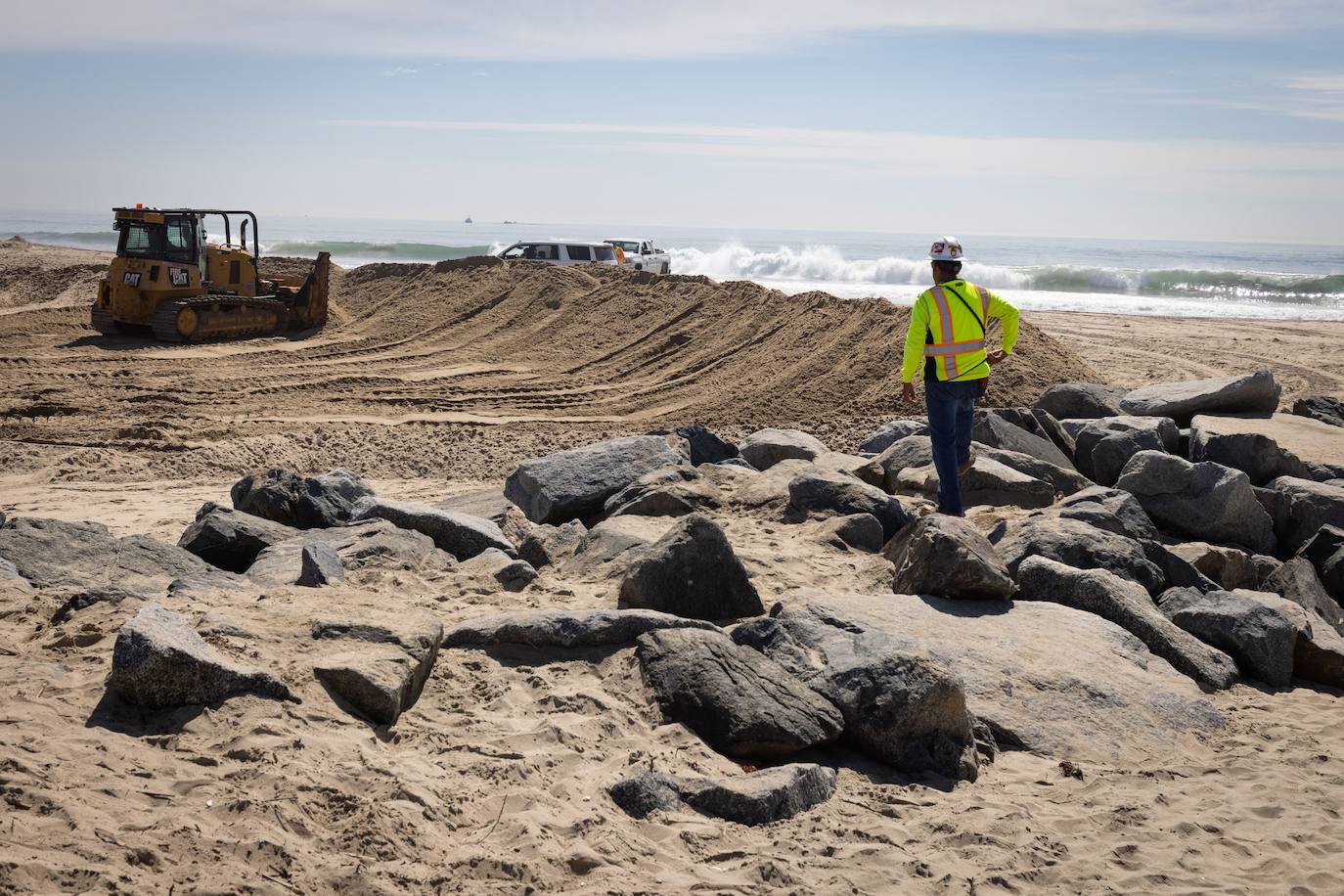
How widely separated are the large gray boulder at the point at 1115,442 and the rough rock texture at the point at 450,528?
5.47 metres

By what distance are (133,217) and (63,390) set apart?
5870 mm

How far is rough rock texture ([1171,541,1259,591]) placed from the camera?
25.2 ft

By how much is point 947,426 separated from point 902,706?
9.74 feet

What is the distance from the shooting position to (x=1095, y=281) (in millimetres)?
41750

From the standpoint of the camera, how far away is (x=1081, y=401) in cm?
1227

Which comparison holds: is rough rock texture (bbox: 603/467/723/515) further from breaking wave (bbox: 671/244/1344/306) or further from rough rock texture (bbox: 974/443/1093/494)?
breaking wave (bbox: 671/244/1344/306)

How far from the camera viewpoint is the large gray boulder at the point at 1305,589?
732cm

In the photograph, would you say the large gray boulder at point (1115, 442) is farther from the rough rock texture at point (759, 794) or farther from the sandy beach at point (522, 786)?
the rough rock texture at point (759, 794)

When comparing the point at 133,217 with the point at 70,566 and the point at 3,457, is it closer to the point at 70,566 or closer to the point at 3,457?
the point at 3,457

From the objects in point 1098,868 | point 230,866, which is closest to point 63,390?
point 230,866

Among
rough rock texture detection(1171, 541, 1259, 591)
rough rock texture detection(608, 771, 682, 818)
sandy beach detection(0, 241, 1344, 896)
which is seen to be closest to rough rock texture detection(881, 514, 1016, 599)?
sandy beach detection(0, 241, 1344, 896)

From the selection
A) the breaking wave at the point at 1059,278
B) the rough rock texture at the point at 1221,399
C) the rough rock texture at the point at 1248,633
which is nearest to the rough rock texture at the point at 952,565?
the rough rock texture at the point at 1248,633

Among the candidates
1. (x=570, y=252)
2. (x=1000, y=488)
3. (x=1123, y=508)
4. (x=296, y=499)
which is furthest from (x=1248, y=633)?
(x=570, y=252)

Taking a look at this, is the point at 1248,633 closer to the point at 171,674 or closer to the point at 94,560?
the point at 171,674
